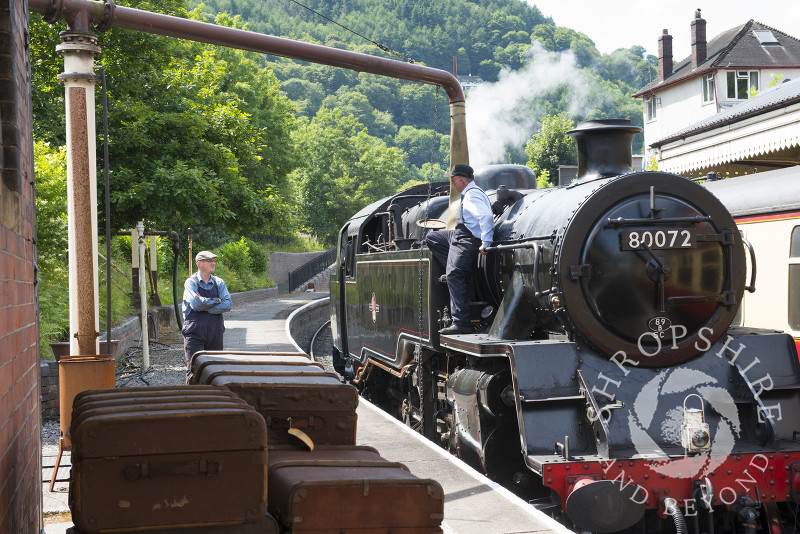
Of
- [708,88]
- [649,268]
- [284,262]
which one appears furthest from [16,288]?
[284,262]

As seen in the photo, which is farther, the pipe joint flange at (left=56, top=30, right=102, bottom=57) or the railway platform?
the pipe joint flange at (left=56, top=30, right=102, bottom=57)

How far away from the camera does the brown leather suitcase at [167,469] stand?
2568 millimetres

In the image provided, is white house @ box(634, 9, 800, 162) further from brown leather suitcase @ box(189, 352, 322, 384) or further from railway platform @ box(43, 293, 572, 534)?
brown leather suitcase @ box(189, 352, 322, 384)

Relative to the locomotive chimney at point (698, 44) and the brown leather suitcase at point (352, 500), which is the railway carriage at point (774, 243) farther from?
the locomotive chimney at point (698, 44)

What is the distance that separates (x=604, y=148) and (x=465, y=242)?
1384mm

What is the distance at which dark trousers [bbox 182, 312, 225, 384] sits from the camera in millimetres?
8172

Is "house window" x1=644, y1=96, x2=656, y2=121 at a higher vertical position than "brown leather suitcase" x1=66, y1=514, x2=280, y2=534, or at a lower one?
higher

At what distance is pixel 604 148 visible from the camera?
646cm

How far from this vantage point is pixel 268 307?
29219 millimetres

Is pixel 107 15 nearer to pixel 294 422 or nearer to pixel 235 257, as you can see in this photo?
pixel 294 422

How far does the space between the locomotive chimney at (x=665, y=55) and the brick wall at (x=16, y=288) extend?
4190 cm

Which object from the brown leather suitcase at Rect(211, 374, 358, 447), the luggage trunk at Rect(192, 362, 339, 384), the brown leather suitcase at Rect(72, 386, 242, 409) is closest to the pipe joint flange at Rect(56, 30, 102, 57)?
the luggage trunk at Rect(192, 362, 339, 384)

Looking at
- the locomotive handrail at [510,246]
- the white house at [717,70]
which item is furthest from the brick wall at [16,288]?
the white house at [717,70]

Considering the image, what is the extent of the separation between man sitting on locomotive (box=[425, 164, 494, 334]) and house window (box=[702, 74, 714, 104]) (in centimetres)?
3539
